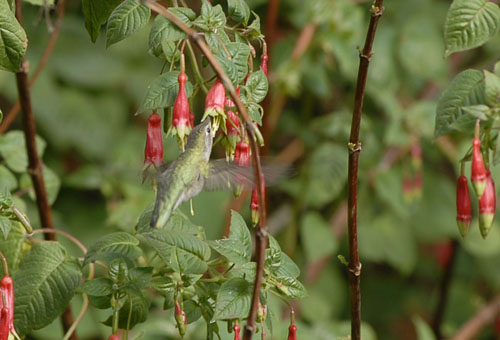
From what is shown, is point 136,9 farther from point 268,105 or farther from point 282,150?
point 282,150

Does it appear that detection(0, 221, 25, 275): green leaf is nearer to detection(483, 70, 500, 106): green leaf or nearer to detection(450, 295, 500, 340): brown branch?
detection(483, 70, 500, 106): green leaf

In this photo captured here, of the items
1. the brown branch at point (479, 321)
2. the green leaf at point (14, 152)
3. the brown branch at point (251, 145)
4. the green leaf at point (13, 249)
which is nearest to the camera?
the brown branch at point (251, 145)

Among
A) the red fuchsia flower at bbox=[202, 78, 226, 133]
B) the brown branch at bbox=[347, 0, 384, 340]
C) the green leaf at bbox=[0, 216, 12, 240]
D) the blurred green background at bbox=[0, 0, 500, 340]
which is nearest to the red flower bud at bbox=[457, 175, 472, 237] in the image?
the brown branch at bbox=[347, 0, 384, 340]

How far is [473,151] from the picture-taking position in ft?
3.52

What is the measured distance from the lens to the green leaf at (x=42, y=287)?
1170 mm

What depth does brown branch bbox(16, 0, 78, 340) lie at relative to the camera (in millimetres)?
1367

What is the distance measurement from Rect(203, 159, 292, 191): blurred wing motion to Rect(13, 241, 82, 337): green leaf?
0.91 ft

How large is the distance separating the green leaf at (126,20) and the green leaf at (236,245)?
1.02ft

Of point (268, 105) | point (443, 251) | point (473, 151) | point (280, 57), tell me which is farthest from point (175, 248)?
point (443, 251)

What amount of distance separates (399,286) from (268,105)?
1.29 meters

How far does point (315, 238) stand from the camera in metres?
2.64

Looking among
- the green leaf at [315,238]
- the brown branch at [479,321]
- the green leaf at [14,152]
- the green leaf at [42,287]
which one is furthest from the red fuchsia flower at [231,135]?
the brown branch at [479,321]

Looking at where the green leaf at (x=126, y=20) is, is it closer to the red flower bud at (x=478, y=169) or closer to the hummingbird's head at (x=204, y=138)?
the hummingbird's head at (x=204, y=138)

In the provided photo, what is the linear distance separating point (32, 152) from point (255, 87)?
1.92ft
